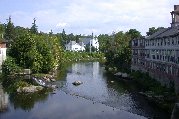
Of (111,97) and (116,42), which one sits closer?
(111,97)

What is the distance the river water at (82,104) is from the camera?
47781 mm

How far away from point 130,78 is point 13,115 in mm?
39696

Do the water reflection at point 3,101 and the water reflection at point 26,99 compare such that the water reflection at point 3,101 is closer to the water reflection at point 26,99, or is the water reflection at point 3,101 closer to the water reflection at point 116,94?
the water reflection at point 26,99

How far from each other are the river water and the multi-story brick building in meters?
6.10

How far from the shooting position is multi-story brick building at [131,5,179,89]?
193 feet

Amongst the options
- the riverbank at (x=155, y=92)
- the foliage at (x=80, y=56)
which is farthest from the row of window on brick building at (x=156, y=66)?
the foliage at (x=80, y=56)

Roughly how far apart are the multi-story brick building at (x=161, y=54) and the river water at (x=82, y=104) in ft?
20.0

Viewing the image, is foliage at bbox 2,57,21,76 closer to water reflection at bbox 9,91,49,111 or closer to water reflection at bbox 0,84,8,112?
water reflection at bbox 0,84,8,112

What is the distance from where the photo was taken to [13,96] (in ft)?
195

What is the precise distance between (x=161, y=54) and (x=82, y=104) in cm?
2144

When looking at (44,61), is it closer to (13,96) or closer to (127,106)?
(13,96)

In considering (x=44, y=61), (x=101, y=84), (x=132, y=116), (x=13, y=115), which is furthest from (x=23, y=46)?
(x=132, y=116)

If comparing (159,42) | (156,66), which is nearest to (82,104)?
(156,66)

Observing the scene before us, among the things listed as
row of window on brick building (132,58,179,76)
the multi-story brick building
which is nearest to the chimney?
the multi-story brick building
